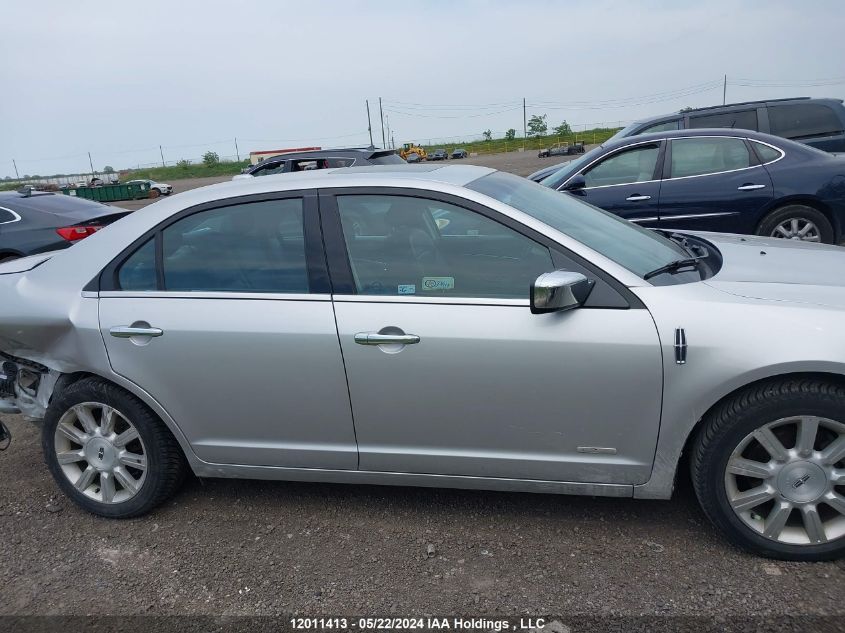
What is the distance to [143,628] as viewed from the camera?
8.47 feet

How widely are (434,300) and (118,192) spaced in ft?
142

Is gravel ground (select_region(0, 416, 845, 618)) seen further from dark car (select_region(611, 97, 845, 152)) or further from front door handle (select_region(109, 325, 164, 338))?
dark car (select_region(611, 97, 845, 152))

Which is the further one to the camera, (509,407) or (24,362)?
(24,362)

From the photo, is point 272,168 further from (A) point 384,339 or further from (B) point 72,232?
(A) point 384,339

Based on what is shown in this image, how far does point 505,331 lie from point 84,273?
6.80 ft

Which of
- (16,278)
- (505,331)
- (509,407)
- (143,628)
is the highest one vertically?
(16,278)

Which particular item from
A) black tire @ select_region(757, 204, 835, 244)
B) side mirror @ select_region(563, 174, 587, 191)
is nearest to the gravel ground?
side mirror @ select_region(563, 174, 587, 191)

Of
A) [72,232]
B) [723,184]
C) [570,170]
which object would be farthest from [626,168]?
[72,232]

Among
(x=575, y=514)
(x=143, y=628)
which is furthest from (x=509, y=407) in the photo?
(x=143, y=628)

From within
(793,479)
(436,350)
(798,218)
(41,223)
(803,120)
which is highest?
(803,120)

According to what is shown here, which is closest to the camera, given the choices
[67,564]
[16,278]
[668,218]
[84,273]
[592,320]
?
[592,320]

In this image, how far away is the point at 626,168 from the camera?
697cm

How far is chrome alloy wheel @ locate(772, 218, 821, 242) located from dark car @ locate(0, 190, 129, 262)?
7.16 m

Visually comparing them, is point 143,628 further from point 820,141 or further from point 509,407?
point 820,141
